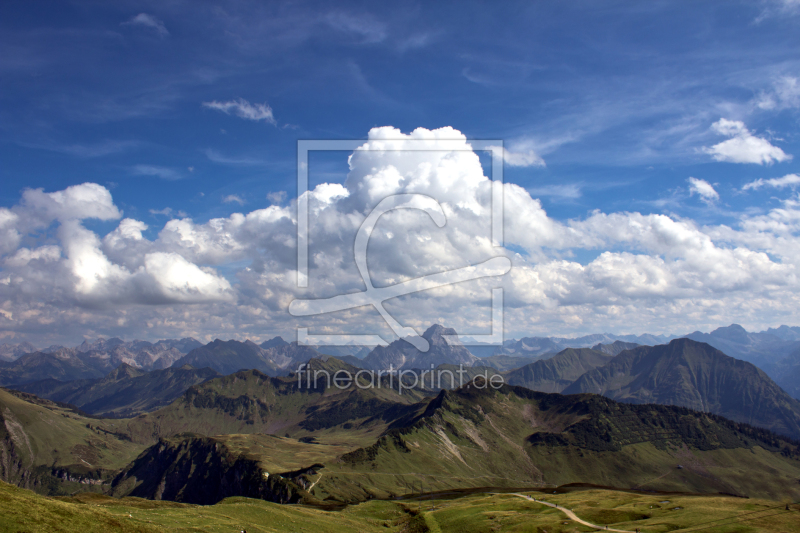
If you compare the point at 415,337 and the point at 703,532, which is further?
the point at 415,337

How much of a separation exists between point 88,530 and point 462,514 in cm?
11931

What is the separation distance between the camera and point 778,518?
100750 mm

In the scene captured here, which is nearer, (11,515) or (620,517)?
(11,515)

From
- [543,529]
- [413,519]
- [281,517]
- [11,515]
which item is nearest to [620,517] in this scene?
[543,529]

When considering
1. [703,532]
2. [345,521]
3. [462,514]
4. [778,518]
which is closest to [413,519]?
[462,514]

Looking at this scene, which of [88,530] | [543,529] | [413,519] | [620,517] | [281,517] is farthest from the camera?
[413,519]

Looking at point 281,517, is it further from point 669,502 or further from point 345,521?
point 669,502

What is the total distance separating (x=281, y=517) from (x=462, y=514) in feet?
219

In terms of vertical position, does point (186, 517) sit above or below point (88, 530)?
below

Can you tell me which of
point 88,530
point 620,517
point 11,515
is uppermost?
point 11,515

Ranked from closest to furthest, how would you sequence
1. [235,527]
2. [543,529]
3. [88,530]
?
[88,530] → [235,527] → [543,529]

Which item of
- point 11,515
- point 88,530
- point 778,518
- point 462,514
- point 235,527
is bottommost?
point 462,514

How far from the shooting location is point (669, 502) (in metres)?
139

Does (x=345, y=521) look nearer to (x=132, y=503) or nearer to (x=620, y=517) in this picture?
(x=132, y=503)
